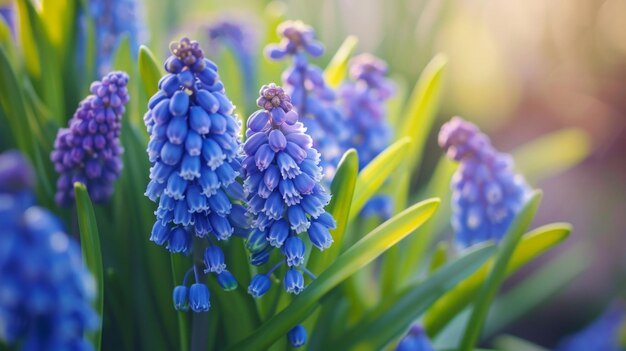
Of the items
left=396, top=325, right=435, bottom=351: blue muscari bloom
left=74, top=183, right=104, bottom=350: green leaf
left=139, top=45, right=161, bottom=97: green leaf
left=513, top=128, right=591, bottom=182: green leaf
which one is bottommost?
left=396, top=325, right=435, bottom=351: blue muscari bloom

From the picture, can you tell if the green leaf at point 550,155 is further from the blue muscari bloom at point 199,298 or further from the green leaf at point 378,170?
the blue muscari bloom at point 199,298

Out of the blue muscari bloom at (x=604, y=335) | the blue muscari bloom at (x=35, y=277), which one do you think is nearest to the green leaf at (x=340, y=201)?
the blue muscari bloom at (x=35, y=277)

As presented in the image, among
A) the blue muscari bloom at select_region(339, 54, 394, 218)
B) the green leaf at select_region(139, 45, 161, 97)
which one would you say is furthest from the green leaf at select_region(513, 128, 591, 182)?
the green leaf at select_region(139, 45, 161, 97)

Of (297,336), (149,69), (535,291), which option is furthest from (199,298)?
(535,291)

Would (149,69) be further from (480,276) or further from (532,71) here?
(532,71)

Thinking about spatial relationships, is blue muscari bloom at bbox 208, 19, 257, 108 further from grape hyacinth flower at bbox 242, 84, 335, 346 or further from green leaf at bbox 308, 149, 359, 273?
grape hyacinth flower at bbox 242, 84, 335, 346
